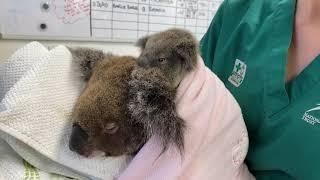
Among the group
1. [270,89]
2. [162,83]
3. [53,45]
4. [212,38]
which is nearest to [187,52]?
[162,83]

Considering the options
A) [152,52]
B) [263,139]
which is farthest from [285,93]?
[152,52]

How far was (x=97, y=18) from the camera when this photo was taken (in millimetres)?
1165

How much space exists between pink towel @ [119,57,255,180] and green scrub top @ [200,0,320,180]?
112mm

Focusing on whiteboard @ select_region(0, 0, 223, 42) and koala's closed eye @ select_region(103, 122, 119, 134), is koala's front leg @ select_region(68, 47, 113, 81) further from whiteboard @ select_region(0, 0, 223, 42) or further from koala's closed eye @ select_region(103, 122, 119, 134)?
whiteboard @ select_region(0, 0, 223, 42)

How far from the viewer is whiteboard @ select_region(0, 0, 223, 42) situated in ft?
3.30

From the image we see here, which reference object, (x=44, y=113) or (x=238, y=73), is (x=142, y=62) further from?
(x=238, y=73)

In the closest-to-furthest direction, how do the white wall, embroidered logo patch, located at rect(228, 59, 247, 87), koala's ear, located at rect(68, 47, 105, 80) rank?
koala's ear, located at rect(68, 47, 105, 80) < embroidered logo patch, located at rect(228, 59, 247, 87) < the white wall

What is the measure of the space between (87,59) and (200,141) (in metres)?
0.27

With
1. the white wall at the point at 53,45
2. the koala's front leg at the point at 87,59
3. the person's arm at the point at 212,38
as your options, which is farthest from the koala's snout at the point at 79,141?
the person's arm at the point at 212,38

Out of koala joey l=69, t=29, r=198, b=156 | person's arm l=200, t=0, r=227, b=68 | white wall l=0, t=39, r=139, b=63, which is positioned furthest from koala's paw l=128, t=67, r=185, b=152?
person's arm l=200, t=0, r=227, b=68

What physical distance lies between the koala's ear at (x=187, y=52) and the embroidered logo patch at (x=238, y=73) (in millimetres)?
279

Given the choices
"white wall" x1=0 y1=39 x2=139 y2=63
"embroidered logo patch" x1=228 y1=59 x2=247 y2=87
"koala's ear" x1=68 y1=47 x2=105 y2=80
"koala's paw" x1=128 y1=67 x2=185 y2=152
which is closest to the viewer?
"koala's paw" x1=128 y1=67 x2=185 y2=152

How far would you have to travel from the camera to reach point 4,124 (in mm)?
557

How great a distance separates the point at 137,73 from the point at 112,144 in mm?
125
